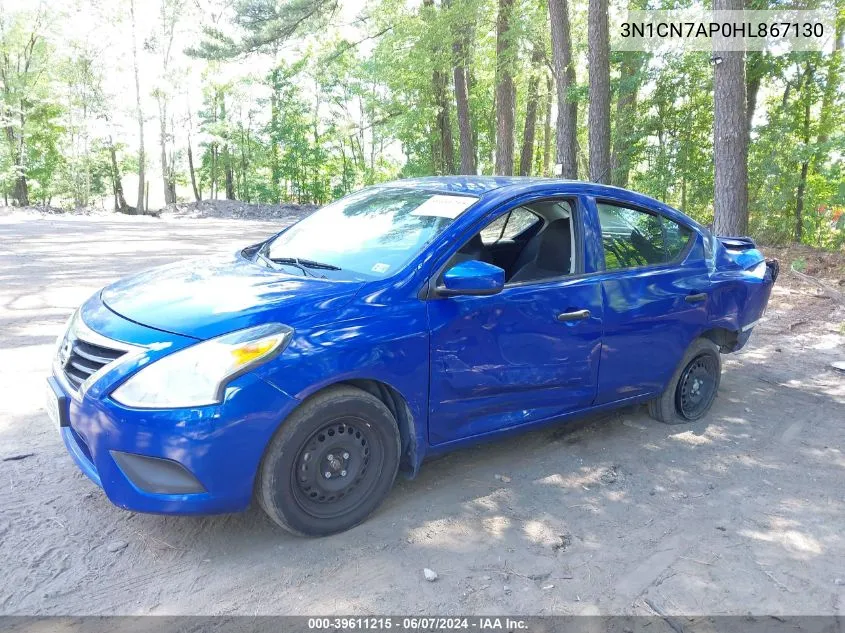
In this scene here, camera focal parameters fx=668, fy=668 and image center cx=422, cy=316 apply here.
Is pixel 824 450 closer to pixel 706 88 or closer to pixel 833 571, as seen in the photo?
pixel 833 571

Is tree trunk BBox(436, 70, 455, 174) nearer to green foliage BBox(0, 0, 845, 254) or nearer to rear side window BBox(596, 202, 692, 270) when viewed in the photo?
green foliage BBox(0, 0, 845, 254)

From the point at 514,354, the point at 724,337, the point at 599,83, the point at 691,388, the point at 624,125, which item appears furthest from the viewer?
the point at 624,125

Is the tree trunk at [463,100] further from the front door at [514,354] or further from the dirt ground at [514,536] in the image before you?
the front door at [514,354]

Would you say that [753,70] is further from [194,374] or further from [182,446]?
[182,446]

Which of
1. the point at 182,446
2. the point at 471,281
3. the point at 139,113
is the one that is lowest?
the point at 182,446

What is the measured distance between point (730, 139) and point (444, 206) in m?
8.47

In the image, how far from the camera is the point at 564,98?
15484mm

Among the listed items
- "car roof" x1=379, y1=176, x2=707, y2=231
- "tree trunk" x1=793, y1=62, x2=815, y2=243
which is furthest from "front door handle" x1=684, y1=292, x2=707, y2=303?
"tree trunk" x1=793, y1=62, x2=815, y2=243

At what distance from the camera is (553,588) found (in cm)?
288

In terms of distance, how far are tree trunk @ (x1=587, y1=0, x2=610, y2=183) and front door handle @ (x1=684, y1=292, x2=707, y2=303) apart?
28.9 feet

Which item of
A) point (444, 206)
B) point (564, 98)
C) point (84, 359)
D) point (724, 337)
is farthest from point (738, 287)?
point (564, 98)

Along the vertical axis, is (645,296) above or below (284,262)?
below

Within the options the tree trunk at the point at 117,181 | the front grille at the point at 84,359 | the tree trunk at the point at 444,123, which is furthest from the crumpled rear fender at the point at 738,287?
the tree trunk at the point at 117,181

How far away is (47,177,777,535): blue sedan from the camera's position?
2.82 meters
